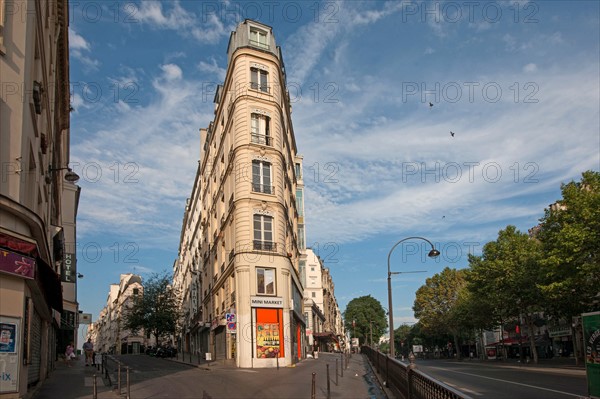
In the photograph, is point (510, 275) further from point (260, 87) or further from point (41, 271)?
point (41, 271)

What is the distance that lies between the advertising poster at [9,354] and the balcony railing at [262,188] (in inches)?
946

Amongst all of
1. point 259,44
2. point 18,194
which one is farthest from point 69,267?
point 18,194

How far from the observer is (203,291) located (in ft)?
184

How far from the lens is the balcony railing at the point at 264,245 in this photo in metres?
34.0

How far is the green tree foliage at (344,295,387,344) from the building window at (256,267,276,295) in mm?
81410

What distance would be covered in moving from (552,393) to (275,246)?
2025 cm

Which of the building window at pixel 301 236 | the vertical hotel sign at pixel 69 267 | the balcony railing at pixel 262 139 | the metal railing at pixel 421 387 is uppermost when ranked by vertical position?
the balcony railing at pixel 262 139

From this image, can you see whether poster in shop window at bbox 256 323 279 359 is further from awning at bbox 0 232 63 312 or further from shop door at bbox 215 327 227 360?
awning at bbox 0 232 63 312

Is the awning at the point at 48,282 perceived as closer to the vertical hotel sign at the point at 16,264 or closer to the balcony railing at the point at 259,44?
the vertical hotel sign at the point at 16,264

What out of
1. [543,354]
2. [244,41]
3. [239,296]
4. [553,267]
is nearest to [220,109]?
[244,41]

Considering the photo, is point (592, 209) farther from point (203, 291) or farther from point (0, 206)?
point (203, 291)

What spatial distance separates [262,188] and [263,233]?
316 centimetres

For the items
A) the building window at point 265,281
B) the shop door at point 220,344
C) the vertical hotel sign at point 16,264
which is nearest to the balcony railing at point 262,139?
the building window at point 265,281

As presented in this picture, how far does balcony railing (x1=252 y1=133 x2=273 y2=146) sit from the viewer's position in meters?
36.0
